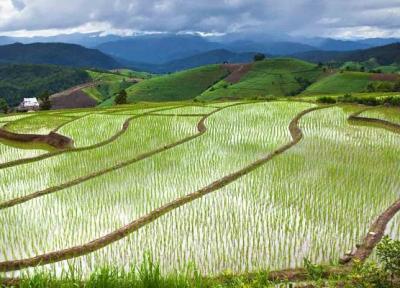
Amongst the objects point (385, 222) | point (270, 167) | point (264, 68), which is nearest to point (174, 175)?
point (270, 167)

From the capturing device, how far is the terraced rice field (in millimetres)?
6355

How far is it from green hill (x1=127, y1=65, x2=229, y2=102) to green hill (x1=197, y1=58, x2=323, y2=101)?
5.28 meters

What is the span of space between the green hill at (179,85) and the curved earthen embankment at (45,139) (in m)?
55.1

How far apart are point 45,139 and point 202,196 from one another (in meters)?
10.8

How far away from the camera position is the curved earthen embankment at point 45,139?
51.9ft

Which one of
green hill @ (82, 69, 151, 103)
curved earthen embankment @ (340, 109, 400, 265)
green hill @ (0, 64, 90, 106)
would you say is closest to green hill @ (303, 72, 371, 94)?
green hill @ (82, 69, 151, 103)

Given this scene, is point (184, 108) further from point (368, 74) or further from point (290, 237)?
point (368, 74)

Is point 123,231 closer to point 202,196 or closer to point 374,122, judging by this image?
point 202,196

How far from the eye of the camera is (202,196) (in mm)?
8883

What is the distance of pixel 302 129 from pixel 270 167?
503cm

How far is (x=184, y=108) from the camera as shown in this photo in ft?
73.0

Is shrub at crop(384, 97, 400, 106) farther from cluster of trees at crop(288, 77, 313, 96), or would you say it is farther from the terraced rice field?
cluster of trees at crop(288, 77, 313, 96)

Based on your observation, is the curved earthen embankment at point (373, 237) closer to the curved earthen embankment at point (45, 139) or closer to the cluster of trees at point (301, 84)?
the curved earthen embankment at point (45, 139)

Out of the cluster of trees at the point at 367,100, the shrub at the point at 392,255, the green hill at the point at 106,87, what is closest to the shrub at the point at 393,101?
the cluster of trees at the point at 367,100
